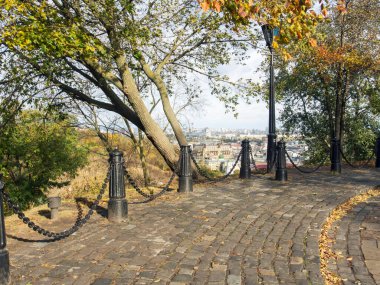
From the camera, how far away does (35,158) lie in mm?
14719

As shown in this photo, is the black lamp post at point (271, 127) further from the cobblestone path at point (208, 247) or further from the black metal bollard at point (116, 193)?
the black metal bollard at point (116, 193)

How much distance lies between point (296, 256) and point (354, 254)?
775 mm

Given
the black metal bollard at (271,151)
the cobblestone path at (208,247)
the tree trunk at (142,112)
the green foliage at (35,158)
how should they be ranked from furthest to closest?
the green foliage at (35,158) < the black metal bollard at (271,151) < the tree trunk at (142,112) < the cobblestone path at (208,247)

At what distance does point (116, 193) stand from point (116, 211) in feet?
0.95

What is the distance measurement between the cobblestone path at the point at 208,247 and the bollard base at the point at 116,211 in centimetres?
16

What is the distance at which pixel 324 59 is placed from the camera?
15.3m

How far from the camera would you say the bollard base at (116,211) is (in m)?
5.96

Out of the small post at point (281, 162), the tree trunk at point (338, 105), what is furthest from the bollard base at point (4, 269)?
the tree trunk at point (338, 105)

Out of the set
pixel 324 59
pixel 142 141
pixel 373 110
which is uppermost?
pixel 324 59

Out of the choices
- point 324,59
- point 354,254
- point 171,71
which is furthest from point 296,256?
point 324,59

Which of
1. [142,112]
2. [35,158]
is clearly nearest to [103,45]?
[142,112]

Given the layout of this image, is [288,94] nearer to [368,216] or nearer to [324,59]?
[324,59]

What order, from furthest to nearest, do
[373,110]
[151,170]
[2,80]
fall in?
[151,170]
[373,110]
[2,80]

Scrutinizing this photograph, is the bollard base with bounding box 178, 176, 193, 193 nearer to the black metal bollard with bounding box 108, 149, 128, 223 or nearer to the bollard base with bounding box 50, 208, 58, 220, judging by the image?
the black metal bollard with bounding box 108, 149, 128, 223
